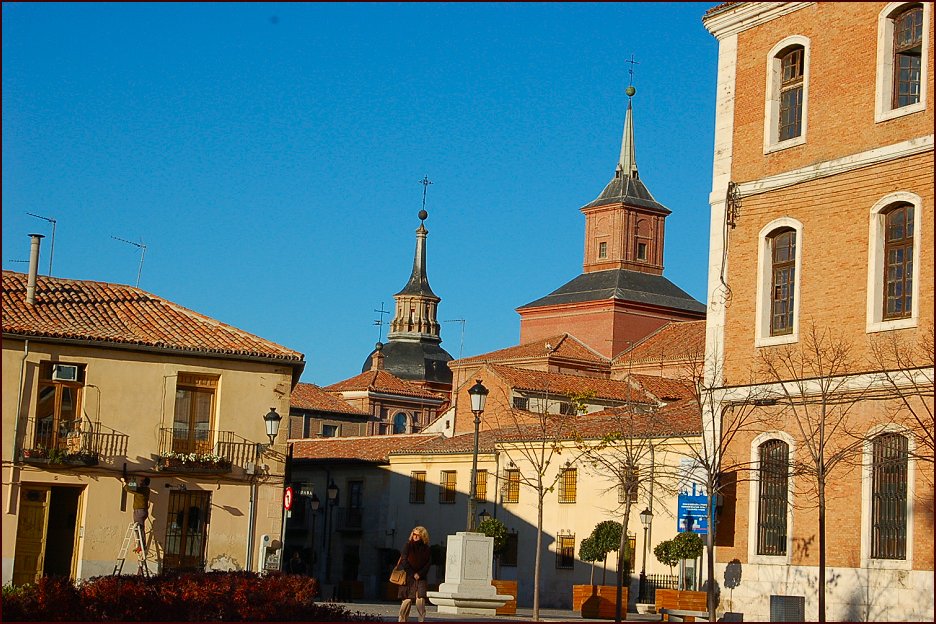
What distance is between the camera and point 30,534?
2880 centimetres

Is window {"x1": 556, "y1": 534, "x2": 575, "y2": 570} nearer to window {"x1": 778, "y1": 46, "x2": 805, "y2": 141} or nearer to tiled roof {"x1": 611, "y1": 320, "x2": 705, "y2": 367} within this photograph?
window {"x1": 778, "y1": 46, "x2": 805, "y2": 141}

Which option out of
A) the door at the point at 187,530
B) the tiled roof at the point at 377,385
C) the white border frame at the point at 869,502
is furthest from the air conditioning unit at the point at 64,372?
the tiled roof at the point at 377,385

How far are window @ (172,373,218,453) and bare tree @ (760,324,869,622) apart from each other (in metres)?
13.5

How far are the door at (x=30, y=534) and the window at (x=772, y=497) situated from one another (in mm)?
14968

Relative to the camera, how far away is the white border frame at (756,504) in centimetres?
2297

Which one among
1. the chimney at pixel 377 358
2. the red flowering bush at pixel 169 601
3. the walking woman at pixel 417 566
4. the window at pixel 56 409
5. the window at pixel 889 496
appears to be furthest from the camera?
the chimney at pixel 377 358

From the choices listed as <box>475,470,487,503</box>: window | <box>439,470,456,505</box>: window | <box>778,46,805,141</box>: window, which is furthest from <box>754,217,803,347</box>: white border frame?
<box>439,470,456,505</box>: window

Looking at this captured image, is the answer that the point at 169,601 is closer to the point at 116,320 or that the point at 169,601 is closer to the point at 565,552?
the point at 116,320

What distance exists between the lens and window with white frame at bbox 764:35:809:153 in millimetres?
23875

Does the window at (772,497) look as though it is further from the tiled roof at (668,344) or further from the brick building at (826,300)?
the tiled roof at (668,344)

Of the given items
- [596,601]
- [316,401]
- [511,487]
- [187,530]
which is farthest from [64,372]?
[316,401]

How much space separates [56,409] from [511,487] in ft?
62.9

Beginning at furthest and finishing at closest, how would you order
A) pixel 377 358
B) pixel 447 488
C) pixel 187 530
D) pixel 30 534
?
pixel 377 358 < pixel 447 488 < pixel 187 530 < pixel 30 534

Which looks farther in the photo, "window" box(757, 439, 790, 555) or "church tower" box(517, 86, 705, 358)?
"church tower" box(517, 86, 705, 358)
